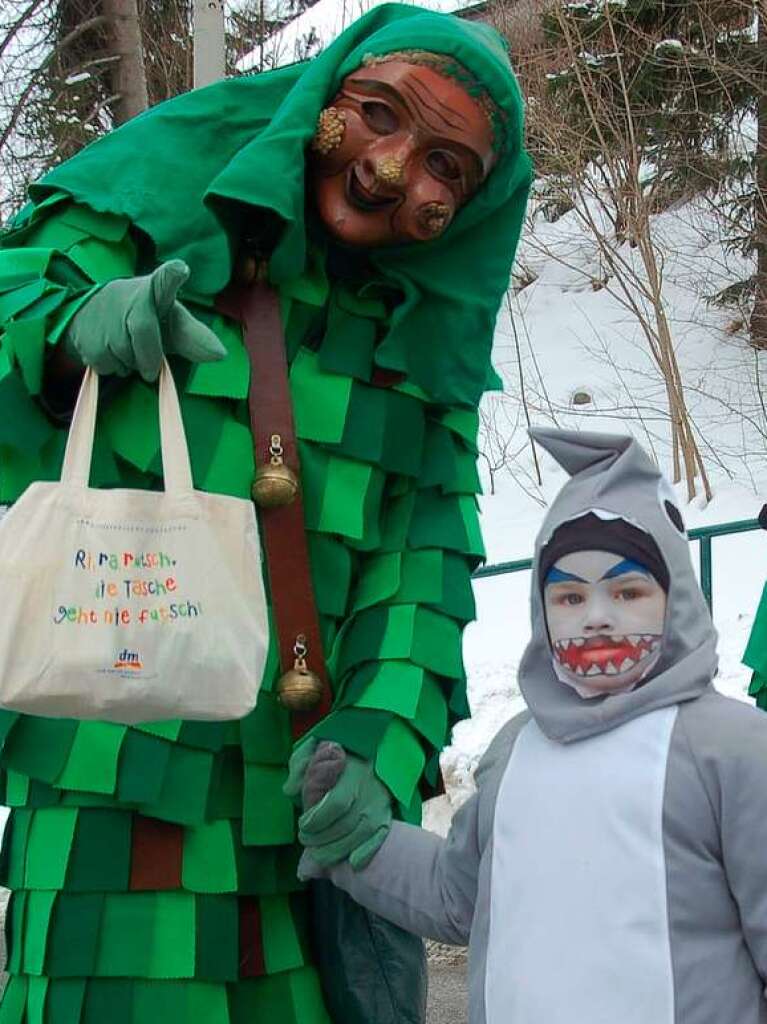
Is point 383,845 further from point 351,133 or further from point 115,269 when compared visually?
point 351,133

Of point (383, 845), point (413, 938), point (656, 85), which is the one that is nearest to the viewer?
point (383, 845)

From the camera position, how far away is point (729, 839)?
165cm

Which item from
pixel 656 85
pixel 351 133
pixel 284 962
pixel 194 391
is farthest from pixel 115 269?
pixel 656 85

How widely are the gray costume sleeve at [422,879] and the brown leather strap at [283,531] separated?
22 centimetres

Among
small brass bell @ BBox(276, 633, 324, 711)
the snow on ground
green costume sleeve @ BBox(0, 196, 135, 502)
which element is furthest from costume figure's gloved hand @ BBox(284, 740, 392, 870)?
the snow on ground

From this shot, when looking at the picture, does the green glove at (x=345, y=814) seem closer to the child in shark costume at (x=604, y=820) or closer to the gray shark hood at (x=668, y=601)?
the child in shark costume at (x=604, y=820)

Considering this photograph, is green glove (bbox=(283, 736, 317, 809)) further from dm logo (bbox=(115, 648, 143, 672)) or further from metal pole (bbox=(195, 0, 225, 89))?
metal pole (bbox=(195, 0, 225, 89))

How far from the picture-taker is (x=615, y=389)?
14125 millimetres

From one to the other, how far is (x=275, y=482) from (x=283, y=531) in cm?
8

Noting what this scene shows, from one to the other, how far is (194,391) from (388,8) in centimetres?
73

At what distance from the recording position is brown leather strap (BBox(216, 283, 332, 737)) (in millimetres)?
2018

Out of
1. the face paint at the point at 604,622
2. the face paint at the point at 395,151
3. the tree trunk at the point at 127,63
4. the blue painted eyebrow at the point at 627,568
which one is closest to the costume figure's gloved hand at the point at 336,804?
the face paint at the point at 604,622

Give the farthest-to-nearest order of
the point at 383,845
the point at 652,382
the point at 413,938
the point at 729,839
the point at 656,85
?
1. the point at 652,382
2. the point at 656,85
3. the point at 413,938
4. the point at 383,845
5. the point at 729,839

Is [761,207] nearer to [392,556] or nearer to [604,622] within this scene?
[392,556]
